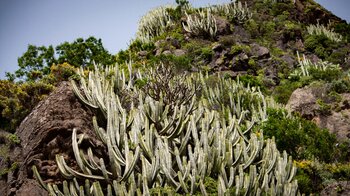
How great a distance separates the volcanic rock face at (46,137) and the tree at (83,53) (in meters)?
11.0

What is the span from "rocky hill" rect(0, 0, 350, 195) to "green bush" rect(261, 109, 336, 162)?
30 millimetres

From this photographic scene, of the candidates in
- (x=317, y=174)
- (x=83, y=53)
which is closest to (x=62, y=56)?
(x=83, y=53)

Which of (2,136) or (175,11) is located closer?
(2,136)

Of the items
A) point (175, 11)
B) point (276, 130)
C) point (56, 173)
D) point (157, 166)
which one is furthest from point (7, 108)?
point (175, 11)

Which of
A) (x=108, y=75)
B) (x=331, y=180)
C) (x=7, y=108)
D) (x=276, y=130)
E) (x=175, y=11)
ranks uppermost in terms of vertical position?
(x=175, y=11)

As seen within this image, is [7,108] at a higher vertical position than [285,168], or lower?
higher

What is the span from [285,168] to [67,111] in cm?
481

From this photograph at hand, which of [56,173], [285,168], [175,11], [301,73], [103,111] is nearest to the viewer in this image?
[56,173]

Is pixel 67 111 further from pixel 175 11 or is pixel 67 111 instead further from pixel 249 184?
pixel 175 11

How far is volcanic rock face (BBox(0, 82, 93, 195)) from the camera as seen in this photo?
23.7 feet

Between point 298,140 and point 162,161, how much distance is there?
530cm

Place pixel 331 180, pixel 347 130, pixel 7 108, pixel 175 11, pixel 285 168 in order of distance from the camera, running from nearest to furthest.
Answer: pixel 285 168, pixel 331 180, pixel 7 108, pixel 347 130, pixel 175 11

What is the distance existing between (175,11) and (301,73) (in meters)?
10.8

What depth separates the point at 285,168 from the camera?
7.79m
